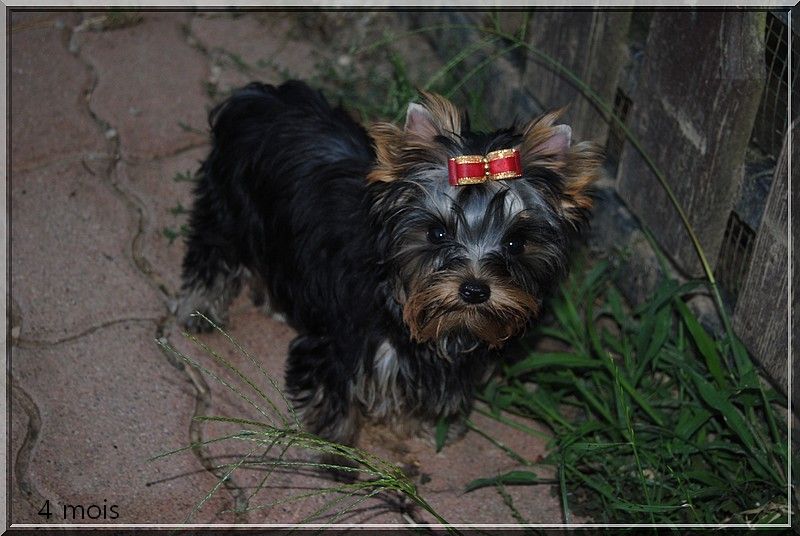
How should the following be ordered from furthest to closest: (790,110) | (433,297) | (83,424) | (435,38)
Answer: (435,38), (83,424), (790,110), (433,297)

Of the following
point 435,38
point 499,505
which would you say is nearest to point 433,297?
point 499,505

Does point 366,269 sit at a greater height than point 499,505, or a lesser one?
greater

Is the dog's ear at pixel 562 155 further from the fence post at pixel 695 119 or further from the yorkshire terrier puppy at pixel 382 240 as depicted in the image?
the fence post at pixel 695 119

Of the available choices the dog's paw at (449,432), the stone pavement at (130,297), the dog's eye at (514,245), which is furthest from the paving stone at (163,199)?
the dog's eye at (514,245)

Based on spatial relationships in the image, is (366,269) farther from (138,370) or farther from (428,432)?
(138,370)

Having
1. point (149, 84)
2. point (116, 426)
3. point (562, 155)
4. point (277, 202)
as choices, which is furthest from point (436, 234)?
point (149, 84)

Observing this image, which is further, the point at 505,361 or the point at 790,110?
the point at 505,361
